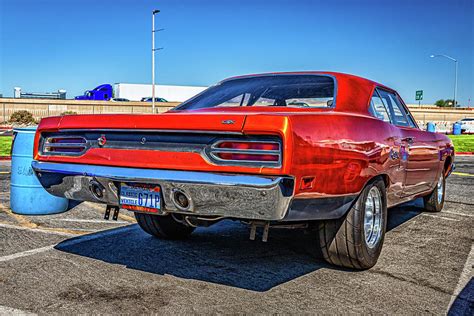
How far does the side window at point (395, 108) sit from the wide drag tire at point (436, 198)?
1.37m

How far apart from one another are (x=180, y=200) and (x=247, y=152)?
21.4 inches

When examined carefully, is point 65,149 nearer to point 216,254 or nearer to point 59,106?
point 216,254

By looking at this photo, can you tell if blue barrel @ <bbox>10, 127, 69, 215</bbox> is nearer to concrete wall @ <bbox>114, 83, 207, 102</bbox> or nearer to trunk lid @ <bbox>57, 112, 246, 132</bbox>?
trunk lid @ <bbox>57, 112, 246, 132</bbox>

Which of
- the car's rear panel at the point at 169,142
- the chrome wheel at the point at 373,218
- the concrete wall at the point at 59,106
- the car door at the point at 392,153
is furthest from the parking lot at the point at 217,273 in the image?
the concrete wall at the point at 59,106

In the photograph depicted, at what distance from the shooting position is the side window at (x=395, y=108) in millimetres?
4797

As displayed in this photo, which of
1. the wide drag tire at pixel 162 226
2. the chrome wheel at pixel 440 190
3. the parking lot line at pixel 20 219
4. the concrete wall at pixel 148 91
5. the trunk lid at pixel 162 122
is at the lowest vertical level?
the parking lot line at pixel 20 219

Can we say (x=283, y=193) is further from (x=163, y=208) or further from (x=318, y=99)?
(x=318, y=99)

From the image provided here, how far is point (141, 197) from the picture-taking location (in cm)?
344

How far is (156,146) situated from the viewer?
11.1 feet

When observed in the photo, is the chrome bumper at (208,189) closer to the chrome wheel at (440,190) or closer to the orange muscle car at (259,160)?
the orange muscle car at (259,160)

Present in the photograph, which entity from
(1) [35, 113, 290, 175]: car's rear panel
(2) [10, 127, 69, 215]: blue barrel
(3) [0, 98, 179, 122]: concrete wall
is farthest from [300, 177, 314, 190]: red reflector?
(3) [0, 98, 179, 122]: concrete wall

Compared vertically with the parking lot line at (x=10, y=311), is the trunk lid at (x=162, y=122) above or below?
above

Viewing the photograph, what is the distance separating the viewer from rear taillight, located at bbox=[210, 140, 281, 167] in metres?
3.03

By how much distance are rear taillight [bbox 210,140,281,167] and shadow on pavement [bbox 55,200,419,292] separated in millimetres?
967
